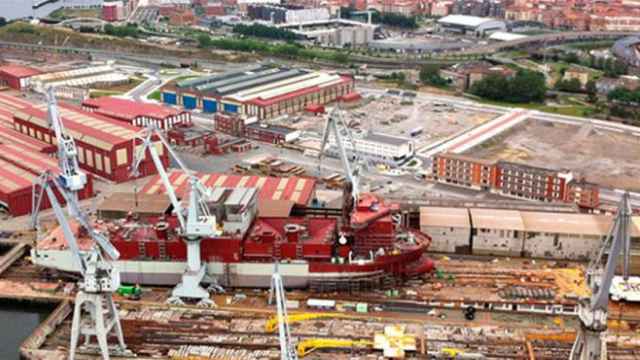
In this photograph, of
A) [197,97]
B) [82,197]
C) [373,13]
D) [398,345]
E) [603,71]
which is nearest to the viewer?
[398,345]

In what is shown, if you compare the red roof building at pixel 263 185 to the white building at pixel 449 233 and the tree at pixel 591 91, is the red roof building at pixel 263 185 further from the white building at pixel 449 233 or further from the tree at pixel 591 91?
the tree at pixel 591 91

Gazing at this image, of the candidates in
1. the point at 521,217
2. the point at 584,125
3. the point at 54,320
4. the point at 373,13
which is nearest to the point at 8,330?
the point at 54,320

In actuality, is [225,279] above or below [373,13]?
below

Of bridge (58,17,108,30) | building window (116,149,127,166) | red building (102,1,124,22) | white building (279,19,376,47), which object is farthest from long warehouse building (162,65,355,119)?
red building (102,1,124,22)

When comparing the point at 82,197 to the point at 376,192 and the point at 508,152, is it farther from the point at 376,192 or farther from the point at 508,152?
the point at 508,152

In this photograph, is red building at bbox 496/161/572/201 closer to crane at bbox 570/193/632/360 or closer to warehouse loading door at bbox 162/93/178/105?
crane at bbox 570/193/632/360


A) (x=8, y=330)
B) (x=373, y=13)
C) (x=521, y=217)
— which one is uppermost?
(x=373, y=13)
